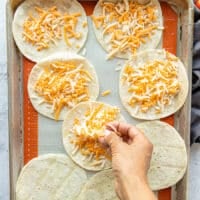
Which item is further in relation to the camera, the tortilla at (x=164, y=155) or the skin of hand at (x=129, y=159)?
the tortilla at (x=164, y=155)

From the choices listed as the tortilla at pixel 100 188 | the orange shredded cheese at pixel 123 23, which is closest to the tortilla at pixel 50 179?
the tortilla at pixel 100 188

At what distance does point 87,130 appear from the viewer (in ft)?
3.72

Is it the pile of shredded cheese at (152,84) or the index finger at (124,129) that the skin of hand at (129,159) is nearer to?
the index finger at (124,129)

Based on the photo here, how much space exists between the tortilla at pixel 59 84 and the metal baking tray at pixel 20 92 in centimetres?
4

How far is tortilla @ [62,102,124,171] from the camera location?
1.14 m

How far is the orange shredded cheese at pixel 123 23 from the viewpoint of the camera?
1.17m

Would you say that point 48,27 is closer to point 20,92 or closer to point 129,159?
point 20,92

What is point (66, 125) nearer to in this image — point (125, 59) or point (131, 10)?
point (125, 59)

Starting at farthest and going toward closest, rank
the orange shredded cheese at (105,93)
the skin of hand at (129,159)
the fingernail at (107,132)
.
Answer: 1. the orange shredded cheese at (105,93)
2. the fingernail at (107,132)
3. the skin of hand at (129,159)

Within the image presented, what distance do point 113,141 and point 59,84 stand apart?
22 centimetres

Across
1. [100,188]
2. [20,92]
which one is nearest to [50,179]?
[100,188]

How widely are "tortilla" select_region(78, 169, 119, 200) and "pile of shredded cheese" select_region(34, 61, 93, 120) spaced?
21 centimetres

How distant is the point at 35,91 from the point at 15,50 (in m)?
0.13

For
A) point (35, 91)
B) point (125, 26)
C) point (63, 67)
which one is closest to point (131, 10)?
point (125, 26)
